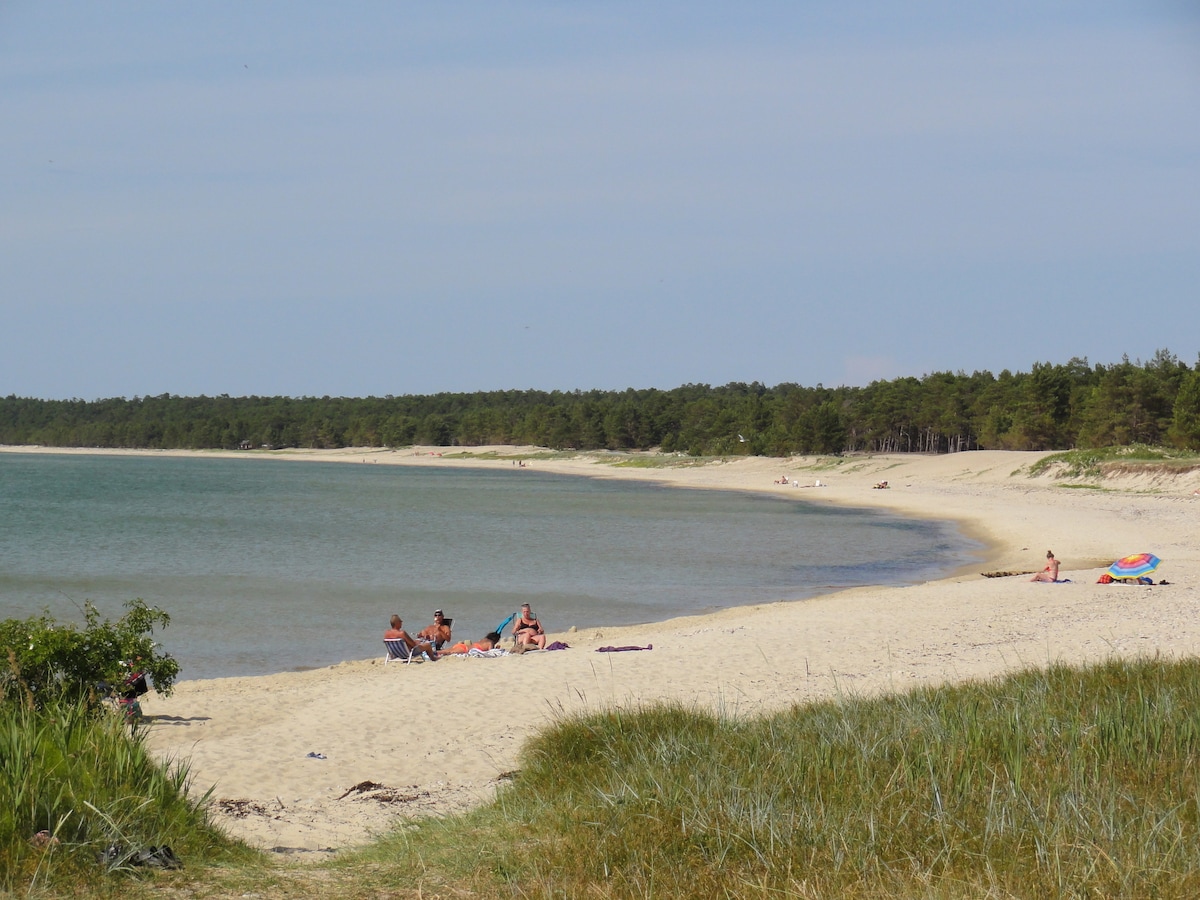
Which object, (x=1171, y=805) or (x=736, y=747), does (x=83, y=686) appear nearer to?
(x=736, y=747)

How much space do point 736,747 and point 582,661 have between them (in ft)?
26.3

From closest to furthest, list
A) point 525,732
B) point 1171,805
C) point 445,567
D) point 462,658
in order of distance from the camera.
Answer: point 1171,805 < point 525,732 < point 462,658 < point 445,567

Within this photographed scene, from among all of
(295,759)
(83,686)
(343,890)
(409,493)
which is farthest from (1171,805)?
(409,493)

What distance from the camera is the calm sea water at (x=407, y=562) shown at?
20.4 m

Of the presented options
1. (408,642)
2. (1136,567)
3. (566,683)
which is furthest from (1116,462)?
(566,683)

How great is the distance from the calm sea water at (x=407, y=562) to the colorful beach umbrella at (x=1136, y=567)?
6.18m

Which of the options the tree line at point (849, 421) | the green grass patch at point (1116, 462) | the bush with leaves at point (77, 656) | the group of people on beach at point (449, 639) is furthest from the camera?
the tree line at point (849, 421)

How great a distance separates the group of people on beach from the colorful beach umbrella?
37.6 feet

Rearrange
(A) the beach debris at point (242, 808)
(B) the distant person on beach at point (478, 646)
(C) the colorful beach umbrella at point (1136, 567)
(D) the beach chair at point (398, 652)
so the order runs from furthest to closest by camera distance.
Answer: (C) the colorful beach umbrella at point (1136, 567) → (B) the distant person on beach at point (478, 646) → (D) the beach chair at point (398, 652) → (A) the beach debris at point (242, 808)

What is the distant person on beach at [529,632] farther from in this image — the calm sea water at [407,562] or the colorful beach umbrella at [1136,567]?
the colorful beach umbrella at [1136,567]

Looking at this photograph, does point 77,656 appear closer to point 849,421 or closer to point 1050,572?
point 1050,572

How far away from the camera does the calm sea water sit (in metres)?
20.4

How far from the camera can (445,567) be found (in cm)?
2986

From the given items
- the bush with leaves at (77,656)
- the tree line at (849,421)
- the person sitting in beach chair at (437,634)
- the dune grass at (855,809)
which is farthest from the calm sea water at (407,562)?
the tree line at (849,421)
